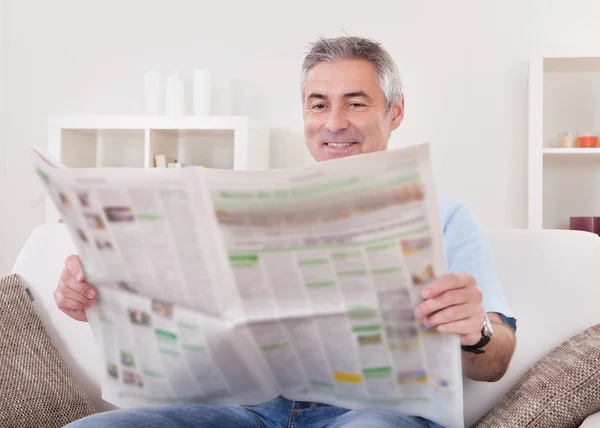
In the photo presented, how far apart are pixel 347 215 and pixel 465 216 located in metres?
0.50

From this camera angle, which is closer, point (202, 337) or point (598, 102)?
point (202, 337)

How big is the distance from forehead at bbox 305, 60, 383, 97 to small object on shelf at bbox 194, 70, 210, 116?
79.5 inches

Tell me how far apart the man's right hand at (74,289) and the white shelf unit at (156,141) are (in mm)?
2251

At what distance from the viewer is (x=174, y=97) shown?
11.6ft

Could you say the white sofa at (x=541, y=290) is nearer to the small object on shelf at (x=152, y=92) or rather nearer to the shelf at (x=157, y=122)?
the shelf at (x=157, y=122)

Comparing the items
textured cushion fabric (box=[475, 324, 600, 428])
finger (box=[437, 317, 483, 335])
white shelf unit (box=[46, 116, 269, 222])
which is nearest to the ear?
textured cushion fabric (box=[475, 324, 600, 428])

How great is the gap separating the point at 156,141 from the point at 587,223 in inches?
82.1

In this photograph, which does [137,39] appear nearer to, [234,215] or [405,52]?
[405,52]

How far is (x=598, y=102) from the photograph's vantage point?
361 cm

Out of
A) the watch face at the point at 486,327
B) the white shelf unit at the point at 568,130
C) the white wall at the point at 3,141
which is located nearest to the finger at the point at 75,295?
the watch face at the point at 486,327

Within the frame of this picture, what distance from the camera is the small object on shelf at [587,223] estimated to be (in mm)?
3283

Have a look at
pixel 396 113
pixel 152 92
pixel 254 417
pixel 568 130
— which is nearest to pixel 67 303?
pixel 254 417

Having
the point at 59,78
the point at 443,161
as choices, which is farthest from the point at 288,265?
the point at 59,78

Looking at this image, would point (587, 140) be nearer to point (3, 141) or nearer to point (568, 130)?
point (568, 130)
